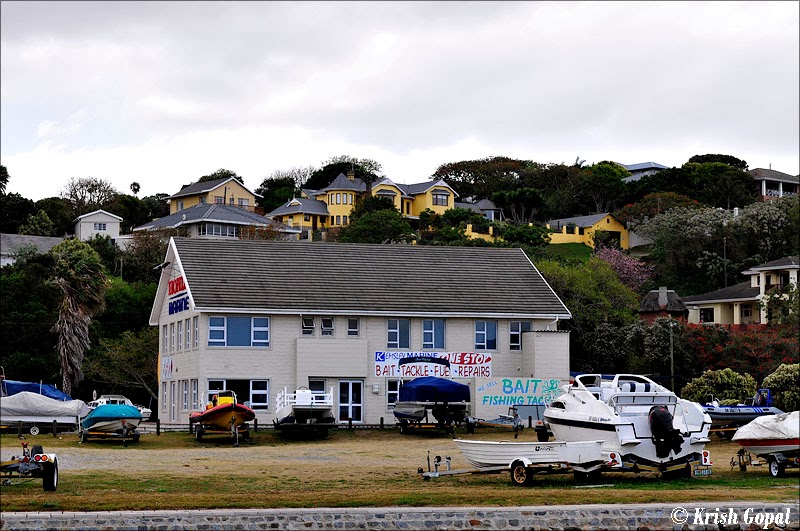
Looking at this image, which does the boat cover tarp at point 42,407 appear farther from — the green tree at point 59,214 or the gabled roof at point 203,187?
the gabled roof at point 203,187

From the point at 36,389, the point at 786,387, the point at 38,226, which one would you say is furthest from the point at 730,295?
the point at 38,226

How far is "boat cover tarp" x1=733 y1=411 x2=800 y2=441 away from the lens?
27.9 meters

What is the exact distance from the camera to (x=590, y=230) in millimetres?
126750

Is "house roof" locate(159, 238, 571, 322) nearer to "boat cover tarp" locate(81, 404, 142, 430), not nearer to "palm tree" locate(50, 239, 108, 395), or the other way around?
"palm tree" locate(50, 239, 108, 395)

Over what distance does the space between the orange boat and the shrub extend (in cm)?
1962

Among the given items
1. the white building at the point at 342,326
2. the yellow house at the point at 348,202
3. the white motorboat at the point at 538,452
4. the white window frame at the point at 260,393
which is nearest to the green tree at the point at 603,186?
the yellow house at the point at 348,202

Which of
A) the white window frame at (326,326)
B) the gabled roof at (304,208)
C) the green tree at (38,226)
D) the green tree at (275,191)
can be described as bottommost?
the white window frame at (326,326)

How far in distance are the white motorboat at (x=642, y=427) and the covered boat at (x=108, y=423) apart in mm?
16320

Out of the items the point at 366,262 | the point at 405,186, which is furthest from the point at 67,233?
the point at 366,262

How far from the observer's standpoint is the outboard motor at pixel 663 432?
91.5 ft

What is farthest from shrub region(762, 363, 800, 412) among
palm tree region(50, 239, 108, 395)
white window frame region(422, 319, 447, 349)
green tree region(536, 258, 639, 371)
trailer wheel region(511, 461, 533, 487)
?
palm tree region(50, 239, 108, 395)

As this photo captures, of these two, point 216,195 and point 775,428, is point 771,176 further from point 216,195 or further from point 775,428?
point 775,428

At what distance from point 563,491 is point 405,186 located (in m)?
120

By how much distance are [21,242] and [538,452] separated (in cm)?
8814
